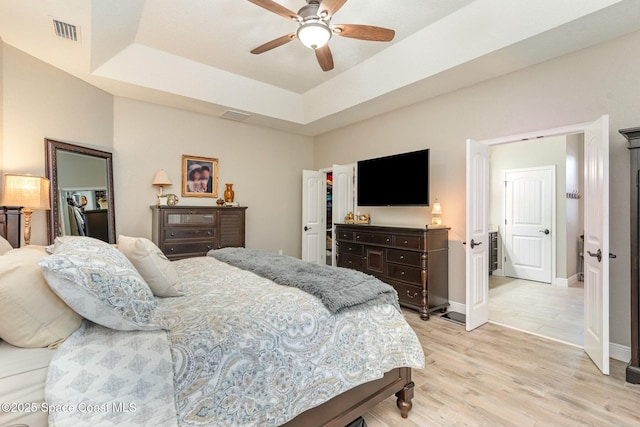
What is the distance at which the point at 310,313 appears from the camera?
4.86 ft

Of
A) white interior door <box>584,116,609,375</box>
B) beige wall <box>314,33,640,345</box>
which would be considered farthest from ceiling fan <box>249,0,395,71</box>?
white interior door <box>584,116,609,375</box>

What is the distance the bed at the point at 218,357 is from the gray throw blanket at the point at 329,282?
0.14 ft

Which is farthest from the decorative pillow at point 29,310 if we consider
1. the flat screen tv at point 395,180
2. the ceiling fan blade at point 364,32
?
the flat screen tv at point 395,180

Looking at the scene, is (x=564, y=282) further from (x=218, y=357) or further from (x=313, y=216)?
(x=218, y=357)

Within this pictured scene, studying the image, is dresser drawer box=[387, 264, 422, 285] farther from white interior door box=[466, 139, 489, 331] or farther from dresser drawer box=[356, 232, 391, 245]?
white interior door box=[466, 139, 489, 331]

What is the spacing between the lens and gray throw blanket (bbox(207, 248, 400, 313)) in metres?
1.61

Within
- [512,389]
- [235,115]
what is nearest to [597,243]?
[512,389]

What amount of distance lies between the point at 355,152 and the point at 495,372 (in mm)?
3691

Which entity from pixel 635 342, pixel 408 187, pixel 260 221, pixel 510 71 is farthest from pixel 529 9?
pixel 260 221

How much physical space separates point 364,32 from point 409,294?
2.84 metres

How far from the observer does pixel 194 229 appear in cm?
420

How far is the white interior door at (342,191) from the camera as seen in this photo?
17.1 feet

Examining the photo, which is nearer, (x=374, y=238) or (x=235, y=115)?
(x=374, y=238)

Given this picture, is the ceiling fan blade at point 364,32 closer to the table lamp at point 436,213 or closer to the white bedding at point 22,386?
the table lamp at point 436,213
